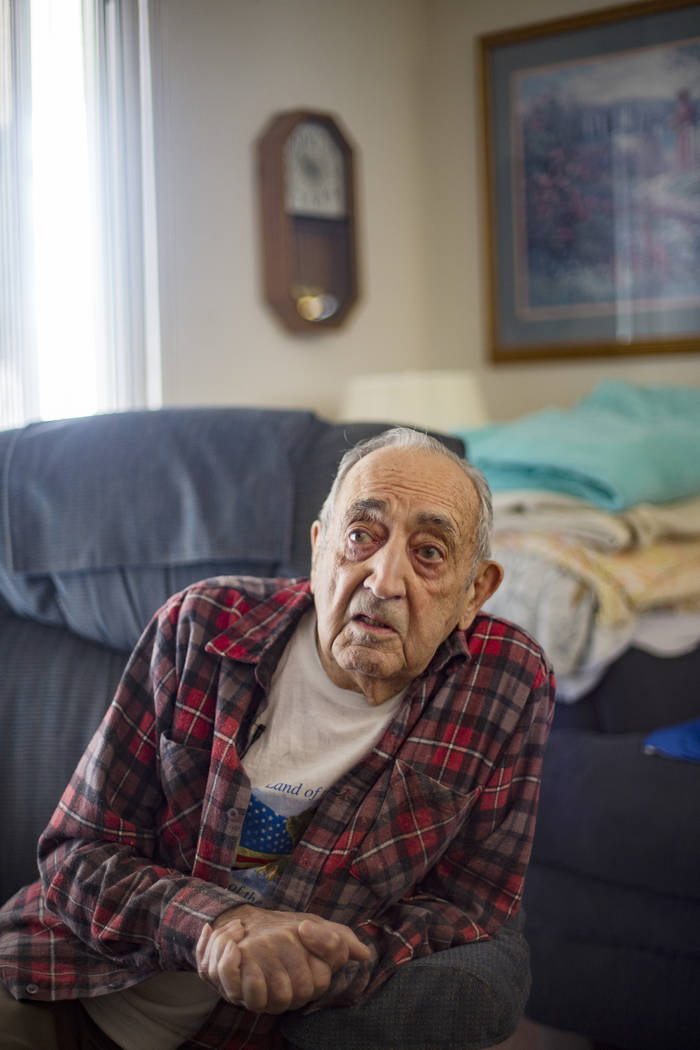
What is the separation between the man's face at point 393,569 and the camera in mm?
1175

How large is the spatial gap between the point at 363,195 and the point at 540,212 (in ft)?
2.08

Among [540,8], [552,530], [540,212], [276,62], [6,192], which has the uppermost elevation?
[540,8]

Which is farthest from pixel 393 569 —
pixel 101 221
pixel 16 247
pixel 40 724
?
pixel 101 221

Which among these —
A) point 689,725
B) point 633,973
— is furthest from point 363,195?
point 633,973

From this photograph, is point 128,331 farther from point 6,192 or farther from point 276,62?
point 276,62

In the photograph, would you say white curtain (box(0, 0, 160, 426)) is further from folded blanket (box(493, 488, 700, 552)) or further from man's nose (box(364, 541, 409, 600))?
man's nose (box(364, 541, 409, 600))

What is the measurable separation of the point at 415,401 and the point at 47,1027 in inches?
86.5

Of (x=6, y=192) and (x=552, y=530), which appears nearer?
(x=6, y=192)

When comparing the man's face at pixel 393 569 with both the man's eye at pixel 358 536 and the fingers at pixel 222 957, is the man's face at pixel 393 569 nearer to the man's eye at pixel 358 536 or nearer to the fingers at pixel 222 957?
the man's eye at pixel 358 536

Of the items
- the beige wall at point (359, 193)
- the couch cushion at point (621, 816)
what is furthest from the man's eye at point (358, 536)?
the beige wall at point (359, 193)

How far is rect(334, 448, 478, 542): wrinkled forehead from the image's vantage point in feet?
3.95

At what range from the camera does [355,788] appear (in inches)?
47.1

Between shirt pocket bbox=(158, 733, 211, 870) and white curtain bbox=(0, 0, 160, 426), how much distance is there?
114 centimetres

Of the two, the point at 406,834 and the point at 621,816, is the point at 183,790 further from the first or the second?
the point at 621,816
